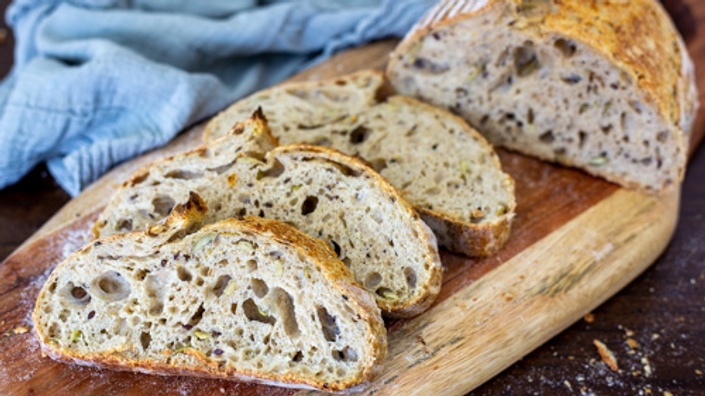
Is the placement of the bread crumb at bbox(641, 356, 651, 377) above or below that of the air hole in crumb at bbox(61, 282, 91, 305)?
below

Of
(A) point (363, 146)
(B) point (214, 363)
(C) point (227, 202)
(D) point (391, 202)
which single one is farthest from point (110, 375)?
(A) point (363, 146)

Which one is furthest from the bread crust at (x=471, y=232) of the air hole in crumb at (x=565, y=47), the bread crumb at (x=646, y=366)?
the bread crumb at (x=646, y=366)

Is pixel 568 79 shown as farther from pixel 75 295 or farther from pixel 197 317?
pixel 75 295

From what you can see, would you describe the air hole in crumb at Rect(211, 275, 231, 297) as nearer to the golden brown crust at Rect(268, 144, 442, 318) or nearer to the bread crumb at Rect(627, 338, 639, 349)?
the golden brown crust at Rect(268, 144, 442, 318)

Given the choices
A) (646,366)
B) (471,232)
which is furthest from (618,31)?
(646,366)

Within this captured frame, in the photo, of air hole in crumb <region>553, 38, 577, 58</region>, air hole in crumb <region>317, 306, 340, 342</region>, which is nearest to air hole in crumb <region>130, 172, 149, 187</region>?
air hole in crumb <region>317, 306, 340, 342</region>
